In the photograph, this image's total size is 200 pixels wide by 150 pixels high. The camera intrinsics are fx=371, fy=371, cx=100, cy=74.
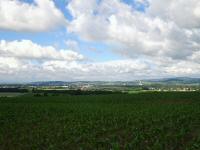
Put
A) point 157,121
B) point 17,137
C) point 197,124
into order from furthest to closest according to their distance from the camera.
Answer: point 157,121 → point 197,124 → point 17,137

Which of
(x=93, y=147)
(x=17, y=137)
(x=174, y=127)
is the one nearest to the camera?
(x=93, y=147)

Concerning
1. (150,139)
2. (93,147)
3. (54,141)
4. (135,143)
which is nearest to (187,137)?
(150,139)

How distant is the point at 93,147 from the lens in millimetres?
27062

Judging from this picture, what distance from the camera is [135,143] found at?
91.2 feet

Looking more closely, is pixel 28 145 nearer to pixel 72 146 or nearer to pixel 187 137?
pixel 72 146

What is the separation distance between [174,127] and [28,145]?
14.8 metres

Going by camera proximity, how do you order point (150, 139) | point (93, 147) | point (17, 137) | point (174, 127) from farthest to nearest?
point (174, 127) < point (17, 137) < point (150, 139) < point (93, 147)

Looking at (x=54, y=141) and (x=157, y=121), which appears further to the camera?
(x=157, y=121)

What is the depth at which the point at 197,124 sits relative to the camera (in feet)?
128

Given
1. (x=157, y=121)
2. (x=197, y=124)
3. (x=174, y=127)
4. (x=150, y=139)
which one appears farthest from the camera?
(x=157, y=121)

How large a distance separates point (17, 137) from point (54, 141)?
472cm

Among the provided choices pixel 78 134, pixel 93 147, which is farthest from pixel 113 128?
pixel 93 147

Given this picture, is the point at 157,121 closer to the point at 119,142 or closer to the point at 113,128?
the point at 113,128

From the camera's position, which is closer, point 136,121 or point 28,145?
point 28,145
